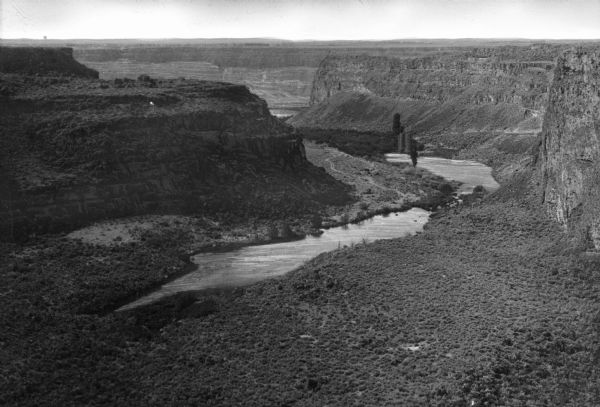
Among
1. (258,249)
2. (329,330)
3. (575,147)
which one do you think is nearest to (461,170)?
(575,147)

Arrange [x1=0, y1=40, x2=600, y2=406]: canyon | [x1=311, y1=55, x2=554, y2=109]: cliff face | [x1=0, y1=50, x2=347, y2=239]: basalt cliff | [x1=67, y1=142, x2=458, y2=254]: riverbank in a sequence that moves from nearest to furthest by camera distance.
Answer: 1. [x1=0, y1=40, x2=600, y2=406]: canyon
2. [x1=67, y1=142, x2=458, y2=254]: riverbank
3. [x1=0, y1=50, x2=347, y2=239]: basalt cliff
4. [x1=311, y1=55, x2=554, y2=109]: cliff face

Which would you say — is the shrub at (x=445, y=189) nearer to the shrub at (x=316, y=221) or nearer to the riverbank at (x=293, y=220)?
the riverbank at (x=293, y=220)

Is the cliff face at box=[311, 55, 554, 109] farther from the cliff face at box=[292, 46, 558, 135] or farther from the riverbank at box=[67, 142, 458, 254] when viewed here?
the riverbank at box=[67, 142, 458, 254]

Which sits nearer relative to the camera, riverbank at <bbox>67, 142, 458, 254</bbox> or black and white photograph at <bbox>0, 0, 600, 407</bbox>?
black and white photograph at <bbox>0, 0, 600, 407</bbox>

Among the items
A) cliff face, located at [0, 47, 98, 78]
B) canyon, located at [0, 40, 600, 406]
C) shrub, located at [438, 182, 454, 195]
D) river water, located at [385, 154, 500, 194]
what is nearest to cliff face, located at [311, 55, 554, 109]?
river water, located at [385, 154, 500, 194]

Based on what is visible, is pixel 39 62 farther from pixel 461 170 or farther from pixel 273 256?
→ pixel 461 170

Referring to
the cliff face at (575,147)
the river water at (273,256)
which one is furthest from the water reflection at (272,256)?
the cliff face at (575,147)
